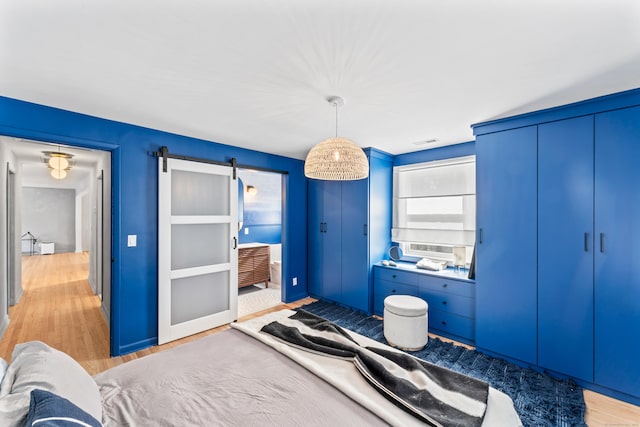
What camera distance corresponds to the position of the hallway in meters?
2.92

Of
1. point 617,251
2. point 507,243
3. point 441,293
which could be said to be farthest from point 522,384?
point 617,251

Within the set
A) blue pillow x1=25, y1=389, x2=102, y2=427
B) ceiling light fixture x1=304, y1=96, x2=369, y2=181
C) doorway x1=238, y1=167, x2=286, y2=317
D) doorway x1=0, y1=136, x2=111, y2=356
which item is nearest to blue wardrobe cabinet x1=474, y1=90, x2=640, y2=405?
ceiling light fixture x1=304, y1=96, x2=369, y2=181

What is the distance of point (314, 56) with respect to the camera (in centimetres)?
169

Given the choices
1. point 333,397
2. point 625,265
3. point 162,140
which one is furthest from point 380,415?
point 162,140

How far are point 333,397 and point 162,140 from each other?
3185mm

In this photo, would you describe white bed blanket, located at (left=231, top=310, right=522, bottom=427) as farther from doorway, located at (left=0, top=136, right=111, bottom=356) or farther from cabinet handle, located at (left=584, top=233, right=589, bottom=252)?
doorway, located at (left=0, top=136, right=111, bottom=356)

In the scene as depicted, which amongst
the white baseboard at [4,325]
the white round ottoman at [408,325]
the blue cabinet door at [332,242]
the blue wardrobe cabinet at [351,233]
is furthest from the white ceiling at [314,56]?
the white baseboard at [4,325]

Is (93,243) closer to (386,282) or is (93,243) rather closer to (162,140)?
(162,140)

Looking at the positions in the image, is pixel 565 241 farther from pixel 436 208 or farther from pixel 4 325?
pixel 4 325

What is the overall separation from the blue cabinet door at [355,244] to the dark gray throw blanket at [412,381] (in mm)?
2077

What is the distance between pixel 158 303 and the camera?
313 centimetres

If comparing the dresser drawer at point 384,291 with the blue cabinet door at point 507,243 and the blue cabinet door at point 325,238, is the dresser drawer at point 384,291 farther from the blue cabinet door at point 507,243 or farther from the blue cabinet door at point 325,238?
the blue cabinet door at point 507,243

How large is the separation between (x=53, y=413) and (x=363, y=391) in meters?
1.23

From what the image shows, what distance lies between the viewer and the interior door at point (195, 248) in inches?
125
